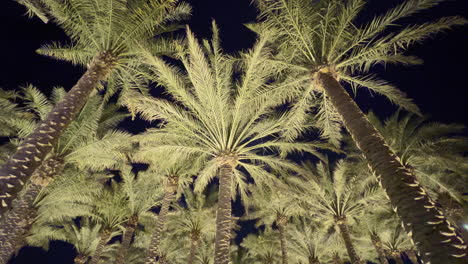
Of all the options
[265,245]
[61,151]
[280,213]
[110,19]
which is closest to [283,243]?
[280,213]

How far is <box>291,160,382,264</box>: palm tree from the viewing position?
13.2 metres

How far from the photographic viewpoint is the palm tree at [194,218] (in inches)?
705

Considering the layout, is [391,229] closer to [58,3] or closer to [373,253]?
[373,253]

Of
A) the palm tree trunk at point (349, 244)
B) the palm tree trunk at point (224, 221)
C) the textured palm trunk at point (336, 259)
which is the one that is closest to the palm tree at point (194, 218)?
the palm tree trunk at point (349, 244)

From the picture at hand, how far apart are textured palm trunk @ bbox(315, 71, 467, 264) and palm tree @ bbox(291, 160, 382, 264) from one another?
8539mm

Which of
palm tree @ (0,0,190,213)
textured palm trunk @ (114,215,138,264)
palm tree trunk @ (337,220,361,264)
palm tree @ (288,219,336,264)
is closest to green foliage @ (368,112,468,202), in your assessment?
palm tree trunk @ (337,220,361,264)

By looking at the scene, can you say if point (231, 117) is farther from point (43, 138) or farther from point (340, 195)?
point (340, 195)

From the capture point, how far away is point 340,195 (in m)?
14.1

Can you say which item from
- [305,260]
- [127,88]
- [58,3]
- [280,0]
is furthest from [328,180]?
[58,3]

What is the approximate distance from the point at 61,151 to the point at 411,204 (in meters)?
Answer: 12.3

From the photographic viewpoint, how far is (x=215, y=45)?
324 inches

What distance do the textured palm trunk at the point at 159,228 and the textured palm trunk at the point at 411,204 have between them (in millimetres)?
9788

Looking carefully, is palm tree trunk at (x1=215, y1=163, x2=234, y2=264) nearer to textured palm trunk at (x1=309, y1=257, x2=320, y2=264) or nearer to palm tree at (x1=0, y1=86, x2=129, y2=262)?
palm tree at (x1=0, y1=86, x2=129, y2=262)

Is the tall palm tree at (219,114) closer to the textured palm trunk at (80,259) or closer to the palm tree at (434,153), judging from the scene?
the palm tree at (434,153)
